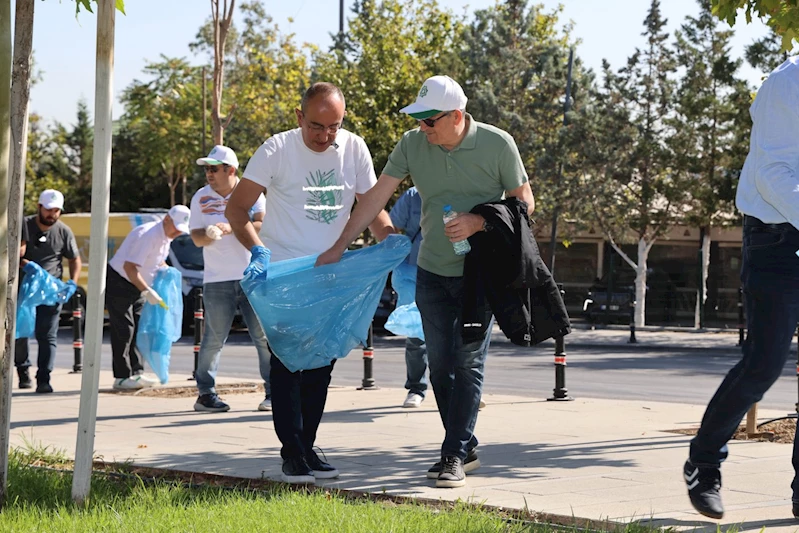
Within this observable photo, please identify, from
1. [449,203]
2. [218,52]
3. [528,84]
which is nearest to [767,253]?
[449,203]

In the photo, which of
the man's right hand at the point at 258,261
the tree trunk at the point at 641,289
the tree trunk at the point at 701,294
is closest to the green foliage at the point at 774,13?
the man's right hand at the point at 258,261

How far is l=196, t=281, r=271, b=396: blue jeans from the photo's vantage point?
966 cm

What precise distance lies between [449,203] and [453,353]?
78 centimetres

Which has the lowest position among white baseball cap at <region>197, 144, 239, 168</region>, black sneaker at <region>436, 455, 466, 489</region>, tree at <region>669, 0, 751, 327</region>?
black sneaker at <region>436, 455, 466, 489</region>

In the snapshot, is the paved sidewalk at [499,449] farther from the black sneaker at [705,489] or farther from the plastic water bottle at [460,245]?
the plastic water bottle at [460,245]

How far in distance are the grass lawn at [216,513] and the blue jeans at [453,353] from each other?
0.85 metres

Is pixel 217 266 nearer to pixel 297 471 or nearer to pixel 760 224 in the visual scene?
pixel 297 471

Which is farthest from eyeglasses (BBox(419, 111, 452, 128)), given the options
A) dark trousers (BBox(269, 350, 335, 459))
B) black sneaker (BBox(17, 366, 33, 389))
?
black sneaker (BBox(17, 366, 33, 389))

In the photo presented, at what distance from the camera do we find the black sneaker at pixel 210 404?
996 centimetres

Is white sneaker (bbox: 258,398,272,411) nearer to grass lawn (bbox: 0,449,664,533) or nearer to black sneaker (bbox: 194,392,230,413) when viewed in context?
black sneaker (bbox: 194,392,230,413)

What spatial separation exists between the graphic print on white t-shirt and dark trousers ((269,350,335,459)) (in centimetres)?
80

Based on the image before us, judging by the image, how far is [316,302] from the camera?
646 centimetres

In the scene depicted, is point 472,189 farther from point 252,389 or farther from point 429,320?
point 252,389

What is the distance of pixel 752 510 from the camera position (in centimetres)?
536
